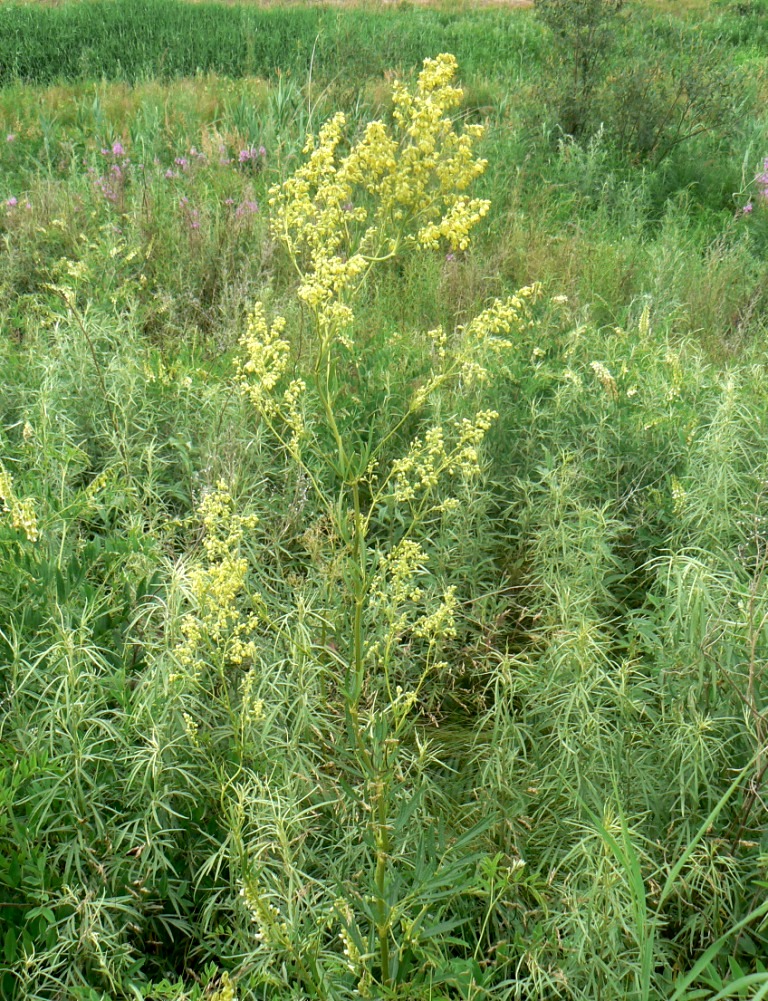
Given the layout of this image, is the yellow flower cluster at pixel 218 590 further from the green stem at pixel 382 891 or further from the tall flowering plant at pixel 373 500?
the green stem at pixel 382 891

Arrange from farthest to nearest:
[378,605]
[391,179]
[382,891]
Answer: [378,605] < [391,179] < [382,891]

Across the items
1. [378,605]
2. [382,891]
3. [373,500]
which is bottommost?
[378,605]

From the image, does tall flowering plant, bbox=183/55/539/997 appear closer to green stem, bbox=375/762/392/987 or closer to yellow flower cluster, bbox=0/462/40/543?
green stem, bbox=375/762/392/987

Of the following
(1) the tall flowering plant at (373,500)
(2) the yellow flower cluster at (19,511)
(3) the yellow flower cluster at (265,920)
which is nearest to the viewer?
(3) the yellow flower cluster at (265,920)

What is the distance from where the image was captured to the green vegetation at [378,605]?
6.55ft

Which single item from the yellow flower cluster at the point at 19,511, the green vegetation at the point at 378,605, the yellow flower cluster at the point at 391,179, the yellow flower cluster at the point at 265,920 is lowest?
the green vegetation at the point at 378,605

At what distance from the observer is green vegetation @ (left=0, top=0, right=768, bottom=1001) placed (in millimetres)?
1995

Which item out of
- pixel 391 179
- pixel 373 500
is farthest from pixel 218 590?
pixel 391 179

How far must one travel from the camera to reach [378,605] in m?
2.58

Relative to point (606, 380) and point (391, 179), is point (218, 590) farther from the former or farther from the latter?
point (606, 380)

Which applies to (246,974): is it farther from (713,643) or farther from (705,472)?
(705,472)

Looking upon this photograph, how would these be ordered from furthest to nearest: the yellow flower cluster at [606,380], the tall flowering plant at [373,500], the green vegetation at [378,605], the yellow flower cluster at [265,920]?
1. the yellow flower cluster at [606,380]
2. the green vegetation at [378,605]
3. the tall flowering plant at [373,500]
4. the yellow flower cluster at [265,920]

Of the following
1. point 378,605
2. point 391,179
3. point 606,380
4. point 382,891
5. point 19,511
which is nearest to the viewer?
point 382,891

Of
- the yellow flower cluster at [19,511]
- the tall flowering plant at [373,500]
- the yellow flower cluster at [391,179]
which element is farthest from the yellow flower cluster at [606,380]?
the yellow flower cluster at [19,511]
